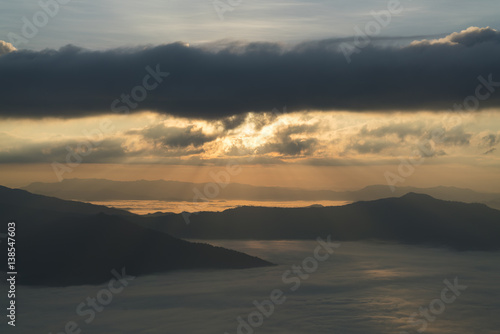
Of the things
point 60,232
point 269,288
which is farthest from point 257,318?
point 60,232

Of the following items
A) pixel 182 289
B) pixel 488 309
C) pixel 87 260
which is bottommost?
pixel 488 309

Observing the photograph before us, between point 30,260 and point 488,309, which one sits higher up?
point 30,260

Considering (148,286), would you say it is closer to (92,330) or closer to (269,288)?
(269,288)

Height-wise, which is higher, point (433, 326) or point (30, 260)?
point (30, 260)

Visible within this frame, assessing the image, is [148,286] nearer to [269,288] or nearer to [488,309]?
[269,288]

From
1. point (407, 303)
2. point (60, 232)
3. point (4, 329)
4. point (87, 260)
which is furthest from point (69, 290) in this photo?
point (407, 303)

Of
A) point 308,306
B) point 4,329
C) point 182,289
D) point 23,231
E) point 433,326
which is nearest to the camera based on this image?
point 4,329

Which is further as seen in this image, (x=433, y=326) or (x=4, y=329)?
(x=433, y=326)

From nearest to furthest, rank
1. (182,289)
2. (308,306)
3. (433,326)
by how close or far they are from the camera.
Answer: (433,326), (308,306), (182,289)

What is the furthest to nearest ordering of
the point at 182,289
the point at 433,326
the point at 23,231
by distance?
1. the point at 23,231
2. the point at 182,289
3. the point at 433,326
